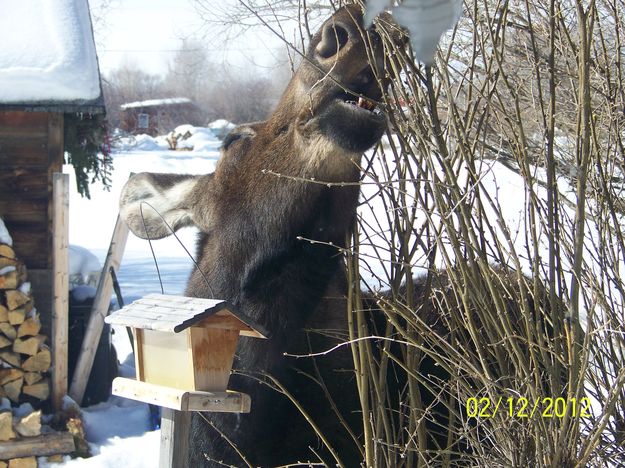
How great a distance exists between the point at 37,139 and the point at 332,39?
6085 mm

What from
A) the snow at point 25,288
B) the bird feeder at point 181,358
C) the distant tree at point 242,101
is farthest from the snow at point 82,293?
the distant tree at point 242,101

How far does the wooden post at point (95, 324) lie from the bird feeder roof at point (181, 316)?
580 centimetres

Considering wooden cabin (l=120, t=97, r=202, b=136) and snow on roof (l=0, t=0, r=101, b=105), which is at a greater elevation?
wooden cabin (l=120, t=97, r=202, b=136)

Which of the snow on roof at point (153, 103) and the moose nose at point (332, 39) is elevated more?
the snow on roof at point (153, 103)

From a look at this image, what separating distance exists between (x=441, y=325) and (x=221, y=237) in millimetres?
1105

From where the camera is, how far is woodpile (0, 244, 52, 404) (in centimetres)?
797

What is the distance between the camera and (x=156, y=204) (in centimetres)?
417

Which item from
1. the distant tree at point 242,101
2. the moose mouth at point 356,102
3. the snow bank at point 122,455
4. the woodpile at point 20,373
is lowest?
the snow bank at point 122,455

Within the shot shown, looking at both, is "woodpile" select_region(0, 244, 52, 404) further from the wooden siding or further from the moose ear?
the moose ear

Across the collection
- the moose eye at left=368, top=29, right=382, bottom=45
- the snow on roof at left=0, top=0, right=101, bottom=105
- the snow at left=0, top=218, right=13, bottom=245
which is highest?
the snow on roof at left=0, top=0, right=101, bottom=105

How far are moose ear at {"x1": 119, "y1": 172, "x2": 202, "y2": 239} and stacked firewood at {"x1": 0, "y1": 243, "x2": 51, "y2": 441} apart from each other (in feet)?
13.9

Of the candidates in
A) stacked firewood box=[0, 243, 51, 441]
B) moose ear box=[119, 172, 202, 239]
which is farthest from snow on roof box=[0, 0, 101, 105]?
moose ear box=[119, 172, 202, 239]

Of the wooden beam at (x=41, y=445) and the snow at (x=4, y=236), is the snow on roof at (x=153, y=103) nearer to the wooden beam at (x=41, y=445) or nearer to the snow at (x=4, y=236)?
the snow at (x=4, y=236)

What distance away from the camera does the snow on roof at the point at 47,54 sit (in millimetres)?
7777
